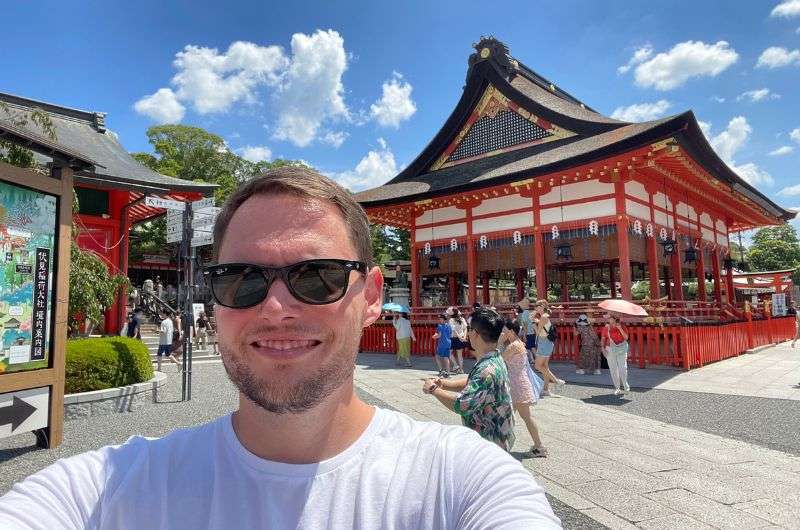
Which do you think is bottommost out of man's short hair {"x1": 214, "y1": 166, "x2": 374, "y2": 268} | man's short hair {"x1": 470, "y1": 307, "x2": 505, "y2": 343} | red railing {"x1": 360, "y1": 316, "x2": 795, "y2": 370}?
red railing {"x1": 360, "y1": 316, "x2": 795, "y2": 370}

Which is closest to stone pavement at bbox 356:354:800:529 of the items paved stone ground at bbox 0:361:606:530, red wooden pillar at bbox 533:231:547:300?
paved stone ground at bbox 0:361:606:530

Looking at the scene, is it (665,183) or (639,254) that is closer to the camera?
(639,254)

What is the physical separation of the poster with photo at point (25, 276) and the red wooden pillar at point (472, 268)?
36.5 feet

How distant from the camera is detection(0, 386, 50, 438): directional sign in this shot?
4.52 meters

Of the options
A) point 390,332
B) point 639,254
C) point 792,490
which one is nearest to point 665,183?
point 639,254

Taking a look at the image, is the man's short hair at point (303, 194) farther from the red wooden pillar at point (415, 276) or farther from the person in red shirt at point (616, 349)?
the red wooden pillar at point (415, 276)

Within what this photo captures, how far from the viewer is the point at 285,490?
113 cm

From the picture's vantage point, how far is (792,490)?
3838mm

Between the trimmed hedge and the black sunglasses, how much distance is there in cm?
680

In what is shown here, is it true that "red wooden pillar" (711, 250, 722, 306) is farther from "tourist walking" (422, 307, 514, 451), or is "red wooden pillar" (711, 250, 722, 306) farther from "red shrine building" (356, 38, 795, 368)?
"tourist walking" (422, 307, 514, 451)

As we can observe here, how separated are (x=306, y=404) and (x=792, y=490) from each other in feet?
15.4

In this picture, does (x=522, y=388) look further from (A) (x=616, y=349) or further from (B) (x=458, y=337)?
(B) (x=458, y=337)

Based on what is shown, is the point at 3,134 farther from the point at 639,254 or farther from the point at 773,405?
the point at 639,254

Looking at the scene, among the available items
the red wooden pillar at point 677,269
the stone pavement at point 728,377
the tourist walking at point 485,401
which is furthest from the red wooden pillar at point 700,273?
the tourist walking at point 485,401
